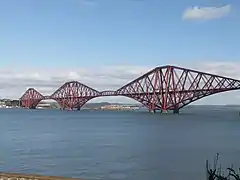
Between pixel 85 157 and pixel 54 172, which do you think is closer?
pixel 54 172

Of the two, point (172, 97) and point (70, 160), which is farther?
point (172, 97)

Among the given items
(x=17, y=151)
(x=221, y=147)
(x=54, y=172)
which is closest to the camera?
(x=54, y=172)

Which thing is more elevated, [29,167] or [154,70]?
[154,70]

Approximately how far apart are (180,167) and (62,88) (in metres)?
148

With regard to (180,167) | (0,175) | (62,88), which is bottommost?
(180,167)

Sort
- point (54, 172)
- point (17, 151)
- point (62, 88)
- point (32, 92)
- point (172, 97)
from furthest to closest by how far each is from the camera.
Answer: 1. point (32, 92)
2. point (62, 88)
3. point (172, 97)
4. point (17, 151)
5. point (54, 172)

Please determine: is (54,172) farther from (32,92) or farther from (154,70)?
(32,92)

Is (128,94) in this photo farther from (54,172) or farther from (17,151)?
(54,172)

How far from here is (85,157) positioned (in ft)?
96.4

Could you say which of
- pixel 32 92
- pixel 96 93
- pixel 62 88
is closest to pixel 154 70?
pixel 96 93

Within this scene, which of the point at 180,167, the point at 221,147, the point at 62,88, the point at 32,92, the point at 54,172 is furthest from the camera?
the point at 32,92

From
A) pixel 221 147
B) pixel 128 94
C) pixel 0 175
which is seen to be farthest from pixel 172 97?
pixel 0 175

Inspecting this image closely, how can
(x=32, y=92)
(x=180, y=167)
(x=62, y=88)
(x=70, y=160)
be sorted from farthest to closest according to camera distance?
(x=32, y=92)
(x=62, y=88)
(x=70, y=160)
(x=180, y=167)

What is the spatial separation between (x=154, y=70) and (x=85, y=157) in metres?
94.3
